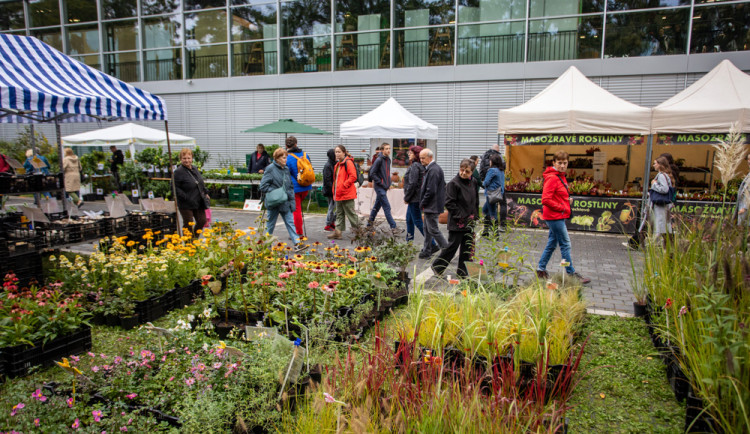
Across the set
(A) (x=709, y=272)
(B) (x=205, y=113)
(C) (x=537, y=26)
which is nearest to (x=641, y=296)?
(A) (x=709, y=272)

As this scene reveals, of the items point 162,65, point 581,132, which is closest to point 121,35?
point 162,65

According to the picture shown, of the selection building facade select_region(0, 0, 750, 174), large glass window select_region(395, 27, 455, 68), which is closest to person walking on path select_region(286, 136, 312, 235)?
building facade select_region(0, 0, 750, 174)

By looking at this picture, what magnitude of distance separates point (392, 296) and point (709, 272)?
10.3 ft

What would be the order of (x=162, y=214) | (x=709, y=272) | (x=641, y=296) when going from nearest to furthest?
(x=709, y=272), (x=641, y=296), (x=162, y=214)

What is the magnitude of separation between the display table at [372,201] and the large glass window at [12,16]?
21.3m

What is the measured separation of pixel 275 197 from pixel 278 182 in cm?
27

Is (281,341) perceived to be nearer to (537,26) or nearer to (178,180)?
(178,180)

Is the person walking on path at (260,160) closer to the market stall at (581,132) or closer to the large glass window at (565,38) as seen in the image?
the market stall at (581,132)

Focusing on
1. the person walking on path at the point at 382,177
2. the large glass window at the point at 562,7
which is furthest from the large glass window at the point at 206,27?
the person walking on path at the point at 382,177

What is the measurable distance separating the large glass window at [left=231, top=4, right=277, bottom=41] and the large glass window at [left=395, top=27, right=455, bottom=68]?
533 centimetres

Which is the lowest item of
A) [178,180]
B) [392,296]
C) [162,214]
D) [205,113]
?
[392,296]

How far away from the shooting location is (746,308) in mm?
2980

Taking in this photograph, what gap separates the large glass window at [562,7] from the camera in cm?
1559

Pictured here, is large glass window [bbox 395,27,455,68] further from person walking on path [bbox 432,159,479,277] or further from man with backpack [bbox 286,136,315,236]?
person walking on path [bbox 432,159,479,277]
